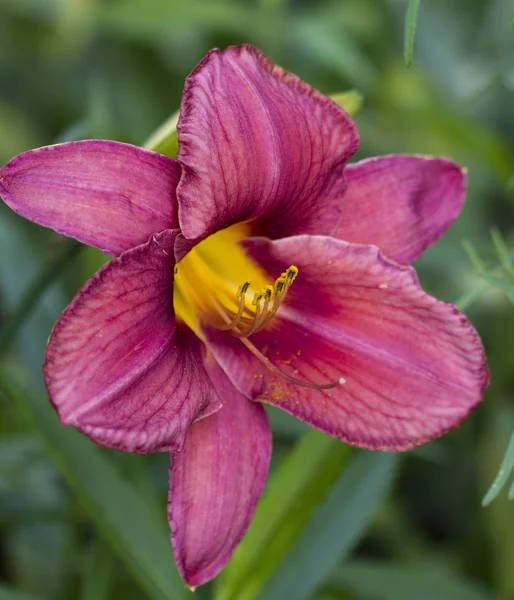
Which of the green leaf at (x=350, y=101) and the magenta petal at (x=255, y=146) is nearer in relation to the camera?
the magenta petal at (x=255, y=146)

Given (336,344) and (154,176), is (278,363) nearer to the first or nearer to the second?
(336,344)

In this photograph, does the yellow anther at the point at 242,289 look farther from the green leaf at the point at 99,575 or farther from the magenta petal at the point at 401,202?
the green leaf at the point at 99,575

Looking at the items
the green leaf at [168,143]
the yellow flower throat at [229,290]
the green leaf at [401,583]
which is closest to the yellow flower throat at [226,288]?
the yellow flower throat at [229,290]

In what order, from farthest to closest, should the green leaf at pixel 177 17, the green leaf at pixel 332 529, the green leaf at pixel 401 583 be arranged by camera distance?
1. the green leaf at pixel 177 17
2. the green leaf at pixel 401 583
3. the green leaf at pixel 332 529

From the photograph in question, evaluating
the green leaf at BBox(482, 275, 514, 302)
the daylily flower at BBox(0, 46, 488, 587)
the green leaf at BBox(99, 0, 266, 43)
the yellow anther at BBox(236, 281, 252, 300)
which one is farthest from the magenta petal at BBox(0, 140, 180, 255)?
the green leaf at BBox(99, 0, 266, 43)

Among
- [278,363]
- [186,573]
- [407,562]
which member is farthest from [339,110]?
[407,562]

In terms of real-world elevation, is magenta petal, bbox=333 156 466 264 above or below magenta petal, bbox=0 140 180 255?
below

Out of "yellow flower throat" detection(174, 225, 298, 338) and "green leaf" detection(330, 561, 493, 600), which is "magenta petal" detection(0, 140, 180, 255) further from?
"green leaf" detection(330, 561, 493, 600)

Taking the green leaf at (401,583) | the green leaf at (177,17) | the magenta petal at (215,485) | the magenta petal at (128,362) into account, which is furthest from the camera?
→ the green leaf at (177,17)
